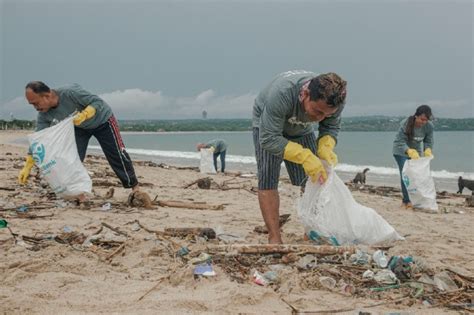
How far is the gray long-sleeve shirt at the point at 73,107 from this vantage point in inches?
200

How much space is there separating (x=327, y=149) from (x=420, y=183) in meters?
3.20

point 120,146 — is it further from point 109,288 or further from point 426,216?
point 426,216

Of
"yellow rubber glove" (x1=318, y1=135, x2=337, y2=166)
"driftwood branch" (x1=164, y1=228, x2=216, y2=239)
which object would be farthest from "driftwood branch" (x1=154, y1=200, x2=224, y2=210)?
"yellow rubber glove" (x1=318, y1=135, x2=337, y2=166)

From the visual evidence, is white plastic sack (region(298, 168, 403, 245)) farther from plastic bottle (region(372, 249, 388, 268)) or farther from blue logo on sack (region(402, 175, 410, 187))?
blue logo on sack (region(402, 175, 410, 187))

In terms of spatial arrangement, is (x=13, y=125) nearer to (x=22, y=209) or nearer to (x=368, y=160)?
(x=368, y=160)

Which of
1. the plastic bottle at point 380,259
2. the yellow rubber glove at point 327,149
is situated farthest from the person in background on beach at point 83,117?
the plastic bottle at point 380,259

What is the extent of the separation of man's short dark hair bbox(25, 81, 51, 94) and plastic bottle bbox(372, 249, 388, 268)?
3.62 meters

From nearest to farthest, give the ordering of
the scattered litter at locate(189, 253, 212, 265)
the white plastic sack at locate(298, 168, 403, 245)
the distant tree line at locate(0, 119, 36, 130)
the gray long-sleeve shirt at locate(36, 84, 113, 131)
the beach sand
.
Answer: the beach sand < the scattered litter at locate(189, 253, 212, 265) < the white plastic sack at locate(298, 168, 403, 245) < the gray long-sleeve shirt at locate(36, 84, 113, 131) < the distant tree line at locate(0, 119, 36, 130)

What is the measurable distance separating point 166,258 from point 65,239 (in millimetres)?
850

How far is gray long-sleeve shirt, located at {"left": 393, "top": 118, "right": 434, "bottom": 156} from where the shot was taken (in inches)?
256

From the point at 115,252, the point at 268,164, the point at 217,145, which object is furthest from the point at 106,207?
the point at 217,145

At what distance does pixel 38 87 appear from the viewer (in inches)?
188

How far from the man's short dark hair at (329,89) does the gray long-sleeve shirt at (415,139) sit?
150 inches

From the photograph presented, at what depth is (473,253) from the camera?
3.67 m
